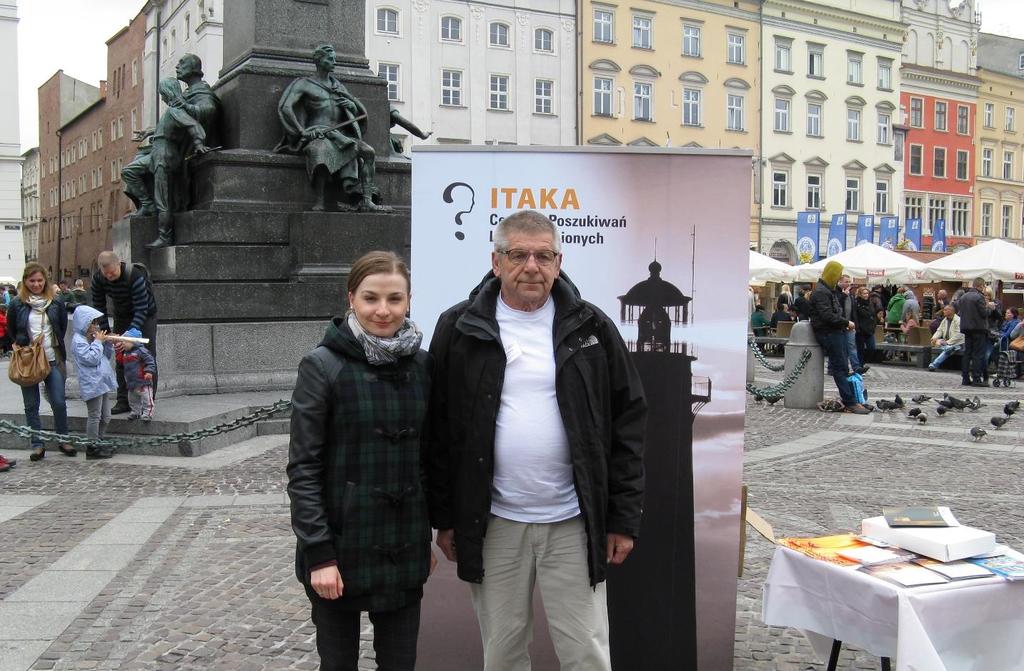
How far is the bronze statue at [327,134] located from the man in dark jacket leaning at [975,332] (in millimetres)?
10027

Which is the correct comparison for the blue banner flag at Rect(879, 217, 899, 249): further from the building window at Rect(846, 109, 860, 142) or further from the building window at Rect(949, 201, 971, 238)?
the building window at Rect(949, 201, 971, 238)

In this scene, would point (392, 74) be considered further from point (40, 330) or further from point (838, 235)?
point (40, 330)

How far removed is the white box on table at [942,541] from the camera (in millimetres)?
3275

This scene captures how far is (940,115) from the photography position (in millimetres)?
58562

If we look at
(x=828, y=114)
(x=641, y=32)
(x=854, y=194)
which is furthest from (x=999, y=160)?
(x=641, y=32)

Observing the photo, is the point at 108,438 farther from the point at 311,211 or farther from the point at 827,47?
the point at 827,47

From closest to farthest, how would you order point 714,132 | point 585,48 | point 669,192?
point 669,192 < point 585,48 < point 714,132

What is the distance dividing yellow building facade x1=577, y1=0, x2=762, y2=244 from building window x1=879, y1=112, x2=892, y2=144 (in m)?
8.57

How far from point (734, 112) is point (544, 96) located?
11.1 metres

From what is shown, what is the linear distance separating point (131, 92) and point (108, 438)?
4867cm

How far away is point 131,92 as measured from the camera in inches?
2057

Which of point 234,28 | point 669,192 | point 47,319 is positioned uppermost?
point 234,28

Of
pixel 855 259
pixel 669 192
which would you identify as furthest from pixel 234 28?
pixel 855 259

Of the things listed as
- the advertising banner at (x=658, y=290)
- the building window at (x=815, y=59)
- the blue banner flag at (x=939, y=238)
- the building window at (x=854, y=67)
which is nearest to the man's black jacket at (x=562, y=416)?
the advertising banner at (x=658, y=290)
